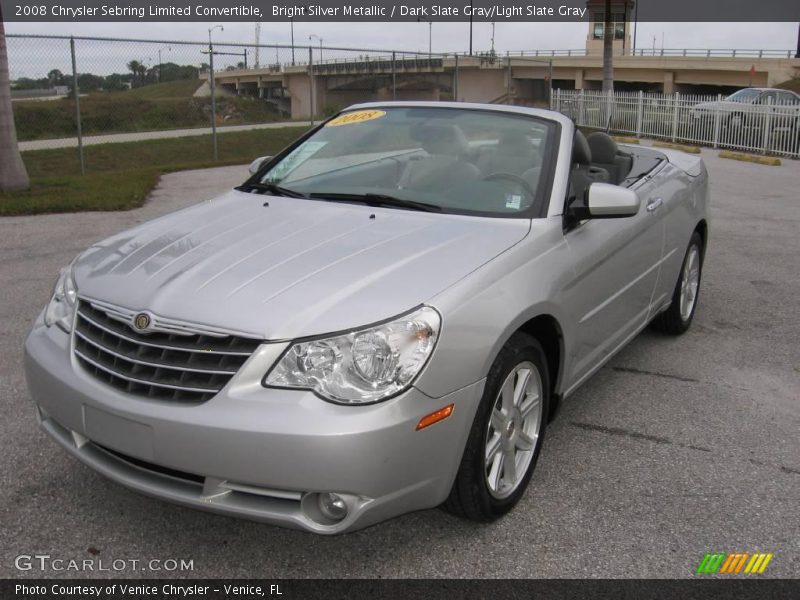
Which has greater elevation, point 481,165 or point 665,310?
point 481,165

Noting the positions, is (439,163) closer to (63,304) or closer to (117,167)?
(63,304)

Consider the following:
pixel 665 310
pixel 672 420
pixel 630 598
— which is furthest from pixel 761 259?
pixel 630 598

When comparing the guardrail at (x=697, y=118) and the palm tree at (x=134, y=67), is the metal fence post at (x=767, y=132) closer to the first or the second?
the guardrail at (x=697, y=118)

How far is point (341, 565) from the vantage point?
291cm

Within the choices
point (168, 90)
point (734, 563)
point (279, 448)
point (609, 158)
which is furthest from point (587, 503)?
point (168, 90)

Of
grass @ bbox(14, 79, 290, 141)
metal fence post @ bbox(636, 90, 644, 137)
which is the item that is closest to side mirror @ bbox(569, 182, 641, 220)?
grass @ bbox(14, 79, 290, 141)

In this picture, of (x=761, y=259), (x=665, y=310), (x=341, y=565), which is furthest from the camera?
(x=761, y=259)

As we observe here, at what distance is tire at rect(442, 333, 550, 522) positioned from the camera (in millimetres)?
2918

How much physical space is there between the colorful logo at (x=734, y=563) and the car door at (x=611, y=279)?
97 centimetres

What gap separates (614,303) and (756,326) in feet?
7.35

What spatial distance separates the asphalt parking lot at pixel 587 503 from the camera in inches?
115

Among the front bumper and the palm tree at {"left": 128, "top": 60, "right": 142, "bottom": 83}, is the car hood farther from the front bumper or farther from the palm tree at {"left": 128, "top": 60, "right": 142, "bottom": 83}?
the palm tree at {"left": 128, "top": 60, "right": 142, "bottom": 83}

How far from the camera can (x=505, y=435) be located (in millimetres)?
3154

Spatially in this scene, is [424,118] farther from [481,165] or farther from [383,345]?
[383,345]
